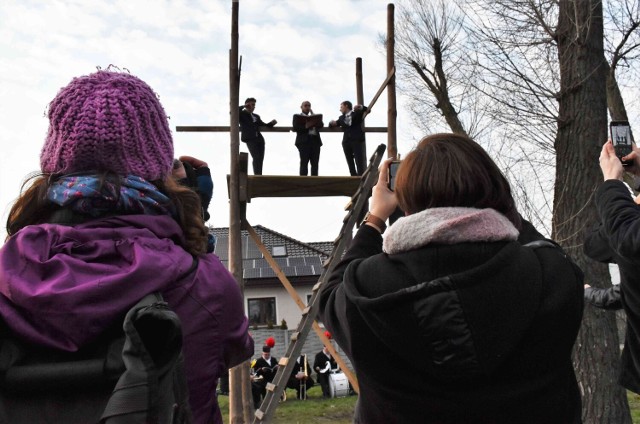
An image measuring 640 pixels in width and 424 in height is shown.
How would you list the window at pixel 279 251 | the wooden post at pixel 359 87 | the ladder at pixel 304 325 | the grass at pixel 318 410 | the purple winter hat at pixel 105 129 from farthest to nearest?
the window at pixel 279 251 < the grass at pixel 318 410 < the wooden post at pixel 359 87 < the ladder at pixel 304 325 < the purple winter hat at pixel 105 129

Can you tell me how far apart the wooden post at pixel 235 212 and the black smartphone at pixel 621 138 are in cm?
484

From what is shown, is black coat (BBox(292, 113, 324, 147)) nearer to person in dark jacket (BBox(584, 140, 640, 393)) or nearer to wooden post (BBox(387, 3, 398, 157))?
wooden post (BBox(387, 3, 398, 157))

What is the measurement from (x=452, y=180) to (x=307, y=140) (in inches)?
275

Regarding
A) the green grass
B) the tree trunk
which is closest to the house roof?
the green grass

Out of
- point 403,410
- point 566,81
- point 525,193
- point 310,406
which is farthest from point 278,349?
point 403,410

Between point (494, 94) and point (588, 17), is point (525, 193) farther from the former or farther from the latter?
point (588, 17)

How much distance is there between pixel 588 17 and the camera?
24.0ft

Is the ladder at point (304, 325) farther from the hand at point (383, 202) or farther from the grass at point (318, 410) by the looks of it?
the grass at point (318, 410)

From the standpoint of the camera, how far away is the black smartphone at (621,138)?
2.50 m

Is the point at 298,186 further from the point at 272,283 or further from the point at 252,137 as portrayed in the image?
the point at 272,283

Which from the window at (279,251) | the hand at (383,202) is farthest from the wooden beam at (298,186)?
the window at (279,251)

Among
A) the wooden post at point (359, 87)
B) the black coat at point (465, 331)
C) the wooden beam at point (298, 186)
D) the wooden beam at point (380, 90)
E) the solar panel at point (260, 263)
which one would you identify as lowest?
the solar panel at point (260, 263)

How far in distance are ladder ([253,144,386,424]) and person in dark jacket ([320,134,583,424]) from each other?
122 inches

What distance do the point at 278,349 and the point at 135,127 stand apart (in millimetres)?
25595
